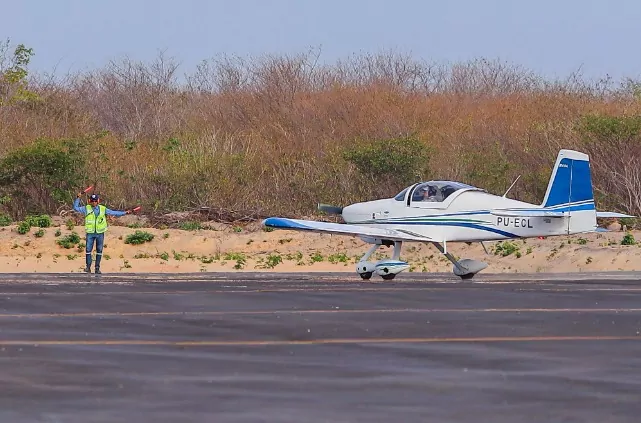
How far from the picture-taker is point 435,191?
94.1 ft

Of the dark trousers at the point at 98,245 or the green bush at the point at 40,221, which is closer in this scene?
the dark trousers at the point at 98,245

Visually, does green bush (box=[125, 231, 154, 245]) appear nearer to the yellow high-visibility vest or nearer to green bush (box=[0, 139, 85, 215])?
green bush (box=[0, 139, 85, 215])

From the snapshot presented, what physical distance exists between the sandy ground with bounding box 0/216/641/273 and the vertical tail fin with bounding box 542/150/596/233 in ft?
20.8

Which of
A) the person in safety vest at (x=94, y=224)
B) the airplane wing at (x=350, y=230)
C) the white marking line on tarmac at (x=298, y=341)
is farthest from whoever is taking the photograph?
the person in safety vest at (x=94, y=224)

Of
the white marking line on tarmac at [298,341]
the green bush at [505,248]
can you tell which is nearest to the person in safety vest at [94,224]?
the green bush at [505,248]

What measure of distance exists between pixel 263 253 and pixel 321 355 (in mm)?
24957

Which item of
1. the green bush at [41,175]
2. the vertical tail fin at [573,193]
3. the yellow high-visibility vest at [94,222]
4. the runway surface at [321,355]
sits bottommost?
the runway surface at [321,355]

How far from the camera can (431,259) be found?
125 ft

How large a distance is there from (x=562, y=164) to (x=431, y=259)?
35.8ft

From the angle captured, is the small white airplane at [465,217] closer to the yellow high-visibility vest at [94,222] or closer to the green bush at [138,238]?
the yellow high-visibility vest at [94,222]

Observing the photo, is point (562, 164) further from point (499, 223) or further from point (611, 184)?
point (611, 184)

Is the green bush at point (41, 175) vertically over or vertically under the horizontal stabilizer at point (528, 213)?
over

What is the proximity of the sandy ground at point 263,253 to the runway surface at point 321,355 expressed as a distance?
1068 cm

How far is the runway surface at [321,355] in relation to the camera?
1071 centimetres
